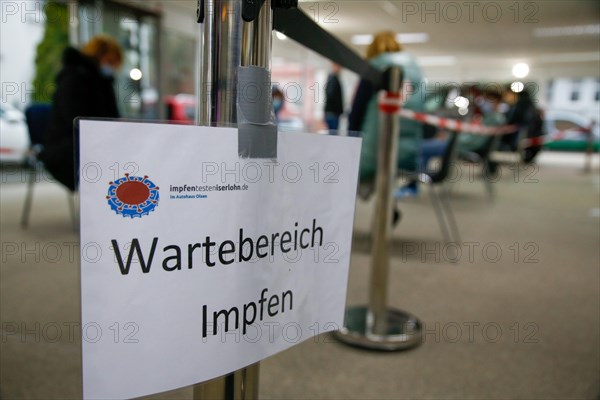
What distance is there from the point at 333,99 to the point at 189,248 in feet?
17.5

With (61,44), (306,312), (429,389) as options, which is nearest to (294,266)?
(306,312)

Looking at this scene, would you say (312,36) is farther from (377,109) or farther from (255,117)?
(377,109)

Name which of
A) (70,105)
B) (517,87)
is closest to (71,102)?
(70,105)

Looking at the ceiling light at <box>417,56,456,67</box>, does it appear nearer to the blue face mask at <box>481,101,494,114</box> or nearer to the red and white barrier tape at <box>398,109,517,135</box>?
the red and white barrier tape at <box>398,109,517,135</box>

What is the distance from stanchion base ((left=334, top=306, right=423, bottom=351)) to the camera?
1396 mm

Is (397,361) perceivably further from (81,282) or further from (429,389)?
(81,282)

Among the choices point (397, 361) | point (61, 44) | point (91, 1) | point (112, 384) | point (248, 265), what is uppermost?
point (91, 1)

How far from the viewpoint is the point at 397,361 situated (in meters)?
1.33

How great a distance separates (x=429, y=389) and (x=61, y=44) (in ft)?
17.6

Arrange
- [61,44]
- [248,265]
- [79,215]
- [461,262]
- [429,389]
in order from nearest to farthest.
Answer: [79,215] < [248,265] < [429,389] < [461,262] < [61,44]

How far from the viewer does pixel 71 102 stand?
2.37m

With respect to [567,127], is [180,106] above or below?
below

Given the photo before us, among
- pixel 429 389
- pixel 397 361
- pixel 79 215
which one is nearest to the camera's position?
pixel 79 215

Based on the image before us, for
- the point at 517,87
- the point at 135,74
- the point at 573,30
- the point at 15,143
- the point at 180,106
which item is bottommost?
the point at 15,143
